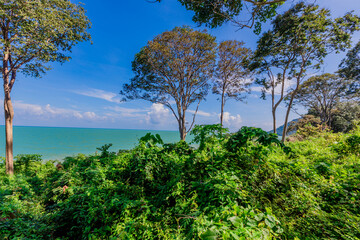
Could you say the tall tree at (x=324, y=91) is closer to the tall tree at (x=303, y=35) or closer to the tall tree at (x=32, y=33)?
the tall tree at (x=303, y=35)

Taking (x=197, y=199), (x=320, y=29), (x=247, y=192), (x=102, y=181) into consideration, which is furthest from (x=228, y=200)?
(x=320, y=29)

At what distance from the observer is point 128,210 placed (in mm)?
2350

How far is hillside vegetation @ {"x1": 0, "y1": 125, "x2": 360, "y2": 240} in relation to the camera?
151 centimetres

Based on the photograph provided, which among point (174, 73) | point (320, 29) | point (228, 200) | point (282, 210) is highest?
point (320, 29)

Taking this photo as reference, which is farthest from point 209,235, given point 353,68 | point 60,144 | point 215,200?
point 60,144

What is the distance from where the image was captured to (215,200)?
189cm

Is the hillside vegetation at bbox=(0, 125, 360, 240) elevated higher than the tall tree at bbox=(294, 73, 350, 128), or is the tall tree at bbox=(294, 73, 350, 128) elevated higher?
the tall tree at bbox=(294, 73, 350, 128)

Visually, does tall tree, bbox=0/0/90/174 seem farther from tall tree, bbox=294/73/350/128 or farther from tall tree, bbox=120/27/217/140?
tall tree, bbox=294/73/350/128

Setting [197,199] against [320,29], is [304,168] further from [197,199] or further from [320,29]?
[320,29]

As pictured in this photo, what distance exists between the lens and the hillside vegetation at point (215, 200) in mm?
1506

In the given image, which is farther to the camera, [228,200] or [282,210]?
[282,210]

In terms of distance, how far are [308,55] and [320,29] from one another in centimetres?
193

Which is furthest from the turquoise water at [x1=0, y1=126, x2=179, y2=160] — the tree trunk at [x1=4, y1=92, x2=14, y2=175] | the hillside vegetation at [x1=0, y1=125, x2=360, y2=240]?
the tree trunk at [x1=4, y1=92, x2=14, y2=175]

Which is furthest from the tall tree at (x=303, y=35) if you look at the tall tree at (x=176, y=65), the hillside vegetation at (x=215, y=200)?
the hillside vegetation at (x=215, y=200)
